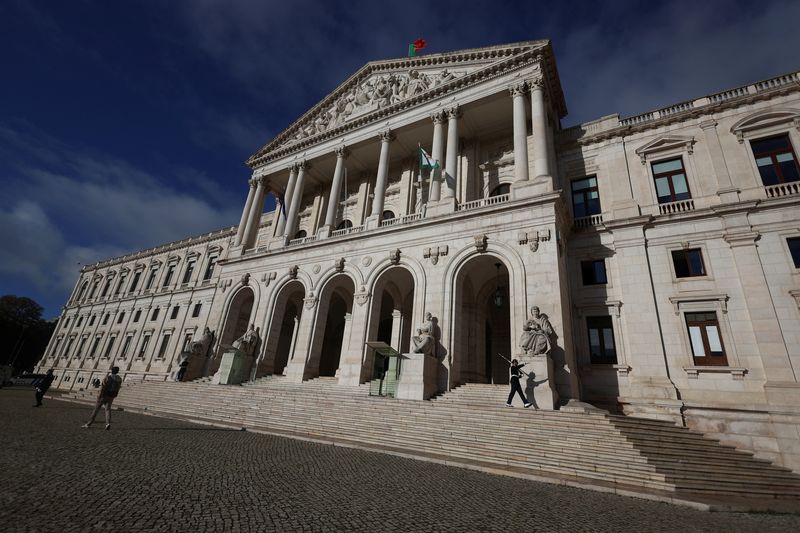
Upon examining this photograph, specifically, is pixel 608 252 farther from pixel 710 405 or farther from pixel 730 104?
pixel 730 104

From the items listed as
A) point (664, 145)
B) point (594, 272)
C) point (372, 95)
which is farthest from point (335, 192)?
point (664, 145)

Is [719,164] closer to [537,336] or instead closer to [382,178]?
[537,336]

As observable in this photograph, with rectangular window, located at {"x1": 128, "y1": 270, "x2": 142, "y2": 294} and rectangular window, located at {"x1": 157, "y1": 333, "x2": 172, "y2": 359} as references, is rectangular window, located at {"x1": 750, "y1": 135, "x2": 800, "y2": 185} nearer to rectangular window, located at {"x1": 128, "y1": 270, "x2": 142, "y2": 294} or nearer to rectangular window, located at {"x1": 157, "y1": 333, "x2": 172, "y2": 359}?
rectangular window, located at {"x1": 157, "y1": 333, "x2": 172, "y2": 359}

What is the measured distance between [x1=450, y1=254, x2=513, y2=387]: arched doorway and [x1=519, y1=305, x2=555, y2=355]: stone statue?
2541 millimetres

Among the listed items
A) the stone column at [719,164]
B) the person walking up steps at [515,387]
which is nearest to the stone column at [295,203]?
the person walking up steps at [515,387]

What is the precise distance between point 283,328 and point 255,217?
9188mm

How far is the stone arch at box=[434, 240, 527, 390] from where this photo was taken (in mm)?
14922

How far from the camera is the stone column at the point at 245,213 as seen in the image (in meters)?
28.0

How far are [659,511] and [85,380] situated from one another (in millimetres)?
54079

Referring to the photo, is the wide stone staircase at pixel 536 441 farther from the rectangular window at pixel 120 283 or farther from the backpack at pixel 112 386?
the rectangular window at pixel 120 283

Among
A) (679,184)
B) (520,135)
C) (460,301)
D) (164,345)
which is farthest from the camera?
(164,345)

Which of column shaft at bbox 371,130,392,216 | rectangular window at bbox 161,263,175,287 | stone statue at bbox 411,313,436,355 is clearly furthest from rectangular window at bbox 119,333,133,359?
stone statue at bbox 411,313,436,355

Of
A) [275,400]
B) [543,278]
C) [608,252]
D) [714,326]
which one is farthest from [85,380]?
[714,326]

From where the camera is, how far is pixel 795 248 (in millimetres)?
14055
